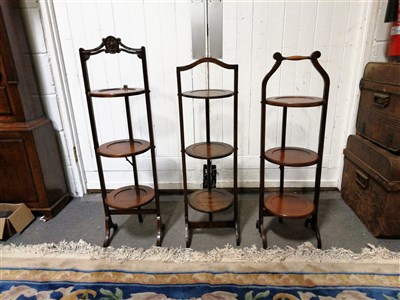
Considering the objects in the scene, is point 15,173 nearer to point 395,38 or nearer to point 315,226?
point 315,226

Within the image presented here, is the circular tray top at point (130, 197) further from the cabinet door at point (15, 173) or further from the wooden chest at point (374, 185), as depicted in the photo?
the wooden chest at point (374, 185)

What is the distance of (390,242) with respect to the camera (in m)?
1.61

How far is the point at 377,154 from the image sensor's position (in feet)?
5.27

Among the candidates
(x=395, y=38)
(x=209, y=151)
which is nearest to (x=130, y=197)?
(x=209, y=151)

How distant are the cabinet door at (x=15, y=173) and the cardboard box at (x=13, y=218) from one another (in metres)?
0.05

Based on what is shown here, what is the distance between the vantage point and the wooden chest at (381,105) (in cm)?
151

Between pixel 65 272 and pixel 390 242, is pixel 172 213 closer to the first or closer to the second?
pixel 65 272

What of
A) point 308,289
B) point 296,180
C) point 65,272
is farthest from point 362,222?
point 65,272

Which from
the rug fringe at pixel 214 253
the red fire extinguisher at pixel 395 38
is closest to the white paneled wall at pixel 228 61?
the red fire extinguisher at pixel 395 38

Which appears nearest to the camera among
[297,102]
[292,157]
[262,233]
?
[297,102]

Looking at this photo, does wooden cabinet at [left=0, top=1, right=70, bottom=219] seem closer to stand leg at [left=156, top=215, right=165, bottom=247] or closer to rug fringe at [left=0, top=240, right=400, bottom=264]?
rug fringe at [left=0, top=240, right=400, bottom=264]

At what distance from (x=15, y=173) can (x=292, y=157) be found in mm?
1803

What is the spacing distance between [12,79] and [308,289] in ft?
6.80

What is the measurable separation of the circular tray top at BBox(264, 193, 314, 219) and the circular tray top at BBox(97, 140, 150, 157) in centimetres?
82
